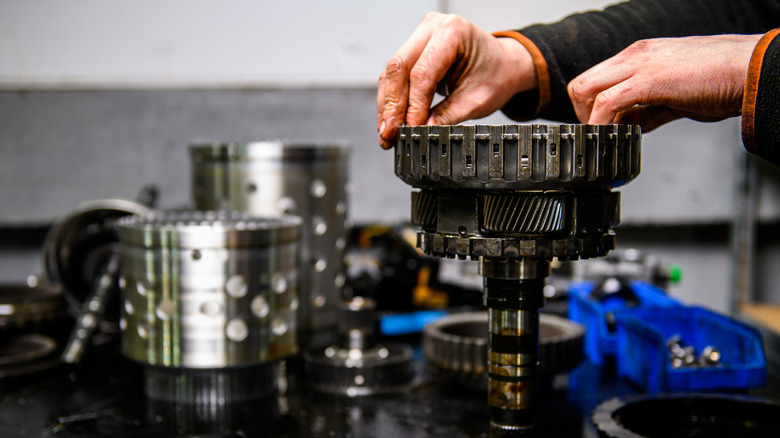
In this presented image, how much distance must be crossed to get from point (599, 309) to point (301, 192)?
16.4 inches

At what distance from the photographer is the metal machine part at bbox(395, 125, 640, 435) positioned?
1.60ft

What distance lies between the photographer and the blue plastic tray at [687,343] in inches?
30.2

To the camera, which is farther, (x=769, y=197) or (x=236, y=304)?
(x=769, y=197)

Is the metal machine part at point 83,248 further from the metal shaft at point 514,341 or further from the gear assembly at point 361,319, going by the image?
the metal shaft at point 514,341

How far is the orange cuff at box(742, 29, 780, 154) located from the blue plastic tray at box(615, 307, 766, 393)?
0.28m

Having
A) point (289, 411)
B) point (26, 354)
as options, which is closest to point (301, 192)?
point (289, 411)

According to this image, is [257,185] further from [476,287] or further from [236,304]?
[476,287]

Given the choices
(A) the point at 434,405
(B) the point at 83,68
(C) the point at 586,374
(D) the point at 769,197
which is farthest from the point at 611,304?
(B) the point at 83,68

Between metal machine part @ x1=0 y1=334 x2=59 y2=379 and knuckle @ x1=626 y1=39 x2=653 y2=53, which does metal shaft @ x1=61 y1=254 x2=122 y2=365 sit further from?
knuckle @ x1=626 y1=39 x2=653 y2=53

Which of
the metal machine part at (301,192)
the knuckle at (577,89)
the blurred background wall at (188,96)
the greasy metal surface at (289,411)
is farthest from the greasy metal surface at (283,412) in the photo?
the blurred background wall at (188,96)

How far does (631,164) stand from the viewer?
0.53 meters

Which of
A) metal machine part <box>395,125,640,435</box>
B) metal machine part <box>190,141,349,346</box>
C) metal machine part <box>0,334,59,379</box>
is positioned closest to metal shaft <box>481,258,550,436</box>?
metal machine part <box>395,125,640,435</box>

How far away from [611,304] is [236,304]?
55 centimetres

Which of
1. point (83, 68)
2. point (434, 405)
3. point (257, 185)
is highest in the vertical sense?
point (83, 68)
